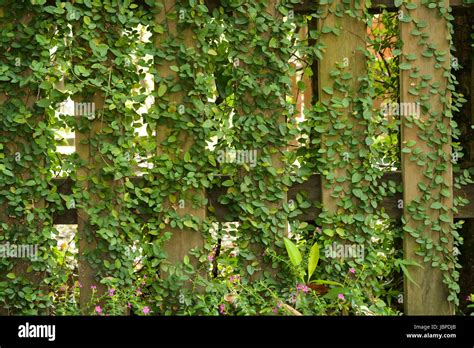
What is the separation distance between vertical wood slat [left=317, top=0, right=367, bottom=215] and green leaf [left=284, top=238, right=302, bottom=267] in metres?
0.33

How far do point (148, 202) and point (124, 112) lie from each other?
0.48 m

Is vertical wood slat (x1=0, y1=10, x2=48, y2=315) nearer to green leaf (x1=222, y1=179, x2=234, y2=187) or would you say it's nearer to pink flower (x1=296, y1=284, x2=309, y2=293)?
green leaf (x1=222, y1=179, x2=234, y2=187)

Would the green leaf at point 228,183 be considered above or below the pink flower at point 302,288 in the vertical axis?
above

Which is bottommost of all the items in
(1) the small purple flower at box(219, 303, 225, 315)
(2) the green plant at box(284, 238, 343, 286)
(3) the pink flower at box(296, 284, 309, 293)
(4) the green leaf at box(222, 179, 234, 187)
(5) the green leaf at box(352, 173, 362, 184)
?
(1) the small purple flower at box(219, 303, 225, 315)

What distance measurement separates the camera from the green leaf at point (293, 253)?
11.5 feet

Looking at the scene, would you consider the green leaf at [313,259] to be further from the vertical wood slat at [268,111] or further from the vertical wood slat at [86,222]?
the vertical wood slat at [86,222]

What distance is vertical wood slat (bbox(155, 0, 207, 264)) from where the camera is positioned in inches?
137

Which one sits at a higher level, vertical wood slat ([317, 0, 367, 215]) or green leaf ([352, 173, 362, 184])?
vertical wood slat ([317, 0, 367, 215])

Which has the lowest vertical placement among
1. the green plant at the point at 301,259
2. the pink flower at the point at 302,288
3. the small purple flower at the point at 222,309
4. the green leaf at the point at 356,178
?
the small purple flower at the point at 222,309

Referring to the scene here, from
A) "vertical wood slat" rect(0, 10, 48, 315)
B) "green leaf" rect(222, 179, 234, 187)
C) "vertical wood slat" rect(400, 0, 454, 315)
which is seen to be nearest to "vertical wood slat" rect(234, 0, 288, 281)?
"green leaf" rect(222, 179, 234, 187)

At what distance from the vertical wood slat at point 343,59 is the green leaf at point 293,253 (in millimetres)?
333

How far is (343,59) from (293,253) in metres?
1.03

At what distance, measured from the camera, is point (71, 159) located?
11.6 feet

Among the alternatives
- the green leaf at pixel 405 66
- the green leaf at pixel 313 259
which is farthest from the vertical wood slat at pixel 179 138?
the green leaf at pixel 405 66
